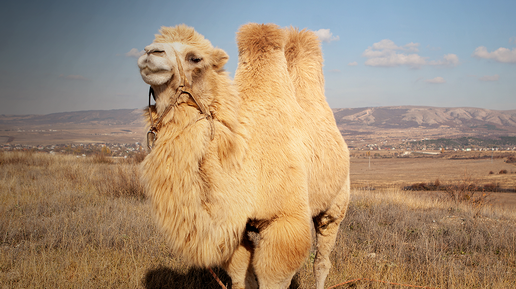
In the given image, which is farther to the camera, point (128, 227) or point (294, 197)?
point (128, 227)

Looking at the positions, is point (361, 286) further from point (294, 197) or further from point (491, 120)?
point (491, 120)

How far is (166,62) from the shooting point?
6.76ft

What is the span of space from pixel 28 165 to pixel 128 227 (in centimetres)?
1064

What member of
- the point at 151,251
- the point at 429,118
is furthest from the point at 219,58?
the point at 429,118

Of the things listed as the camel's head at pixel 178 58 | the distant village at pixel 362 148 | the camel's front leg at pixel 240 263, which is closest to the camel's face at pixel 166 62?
the camel's head at pixel 178 58

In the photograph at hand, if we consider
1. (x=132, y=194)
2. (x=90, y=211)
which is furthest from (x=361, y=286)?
(x=132, y=194)

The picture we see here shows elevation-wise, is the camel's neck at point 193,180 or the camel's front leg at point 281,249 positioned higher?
the camel's neck at point 193,180

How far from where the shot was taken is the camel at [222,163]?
2.18 meters

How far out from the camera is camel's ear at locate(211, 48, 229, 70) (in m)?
2.45

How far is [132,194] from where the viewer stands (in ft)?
30.5

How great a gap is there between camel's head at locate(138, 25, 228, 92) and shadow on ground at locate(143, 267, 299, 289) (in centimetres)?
306

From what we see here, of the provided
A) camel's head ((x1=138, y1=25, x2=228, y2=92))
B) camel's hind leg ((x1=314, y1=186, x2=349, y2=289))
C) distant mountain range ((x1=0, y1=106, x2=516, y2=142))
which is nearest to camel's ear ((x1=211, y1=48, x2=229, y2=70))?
camel's head ((x1=138, y1=25, x2=228, y2=92))

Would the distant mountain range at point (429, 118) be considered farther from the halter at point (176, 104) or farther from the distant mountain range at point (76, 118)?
the halter at point (176, 104)

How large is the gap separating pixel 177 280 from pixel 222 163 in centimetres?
282
